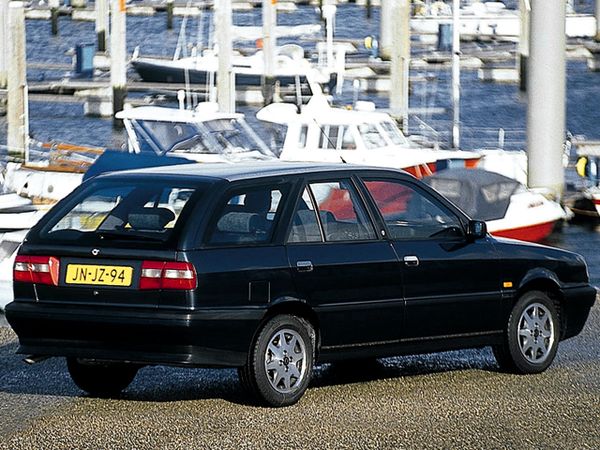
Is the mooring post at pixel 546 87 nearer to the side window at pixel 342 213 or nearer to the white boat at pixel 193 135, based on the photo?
the white boat at pixel 193 135

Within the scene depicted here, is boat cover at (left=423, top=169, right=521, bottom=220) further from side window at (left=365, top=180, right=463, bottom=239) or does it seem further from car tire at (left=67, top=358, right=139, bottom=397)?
car tire at (left=67, top=358, right=139, bottom=397)

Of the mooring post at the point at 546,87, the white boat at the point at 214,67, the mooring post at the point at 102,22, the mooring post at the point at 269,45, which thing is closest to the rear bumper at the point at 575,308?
the mooring post at the point at 546,87

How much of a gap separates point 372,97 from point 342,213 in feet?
→ 152

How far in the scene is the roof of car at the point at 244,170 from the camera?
32.1ft

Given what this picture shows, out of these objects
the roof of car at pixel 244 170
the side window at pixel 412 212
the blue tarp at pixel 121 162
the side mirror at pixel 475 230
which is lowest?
the blue tarp at pixel 121 162

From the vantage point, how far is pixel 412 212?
34.8ft

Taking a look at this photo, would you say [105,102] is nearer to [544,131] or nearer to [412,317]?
[544,131]

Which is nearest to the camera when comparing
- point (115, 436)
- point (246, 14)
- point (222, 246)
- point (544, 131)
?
point (115, 436)

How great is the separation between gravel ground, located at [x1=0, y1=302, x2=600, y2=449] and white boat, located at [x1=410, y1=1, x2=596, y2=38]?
6278 cm

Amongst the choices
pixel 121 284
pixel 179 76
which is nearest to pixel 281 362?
pixel 121 284

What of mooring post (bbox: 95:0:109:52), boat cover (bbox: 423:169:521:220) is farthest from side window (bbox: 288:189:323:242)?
mooring post (bbox: 95:0:109:52)

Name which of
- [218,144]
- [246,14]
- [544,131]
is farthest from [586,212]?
[246,14]

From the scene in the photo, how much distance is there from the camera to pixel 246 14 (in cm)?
8781

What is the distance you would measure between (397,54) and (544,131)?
409 inches
